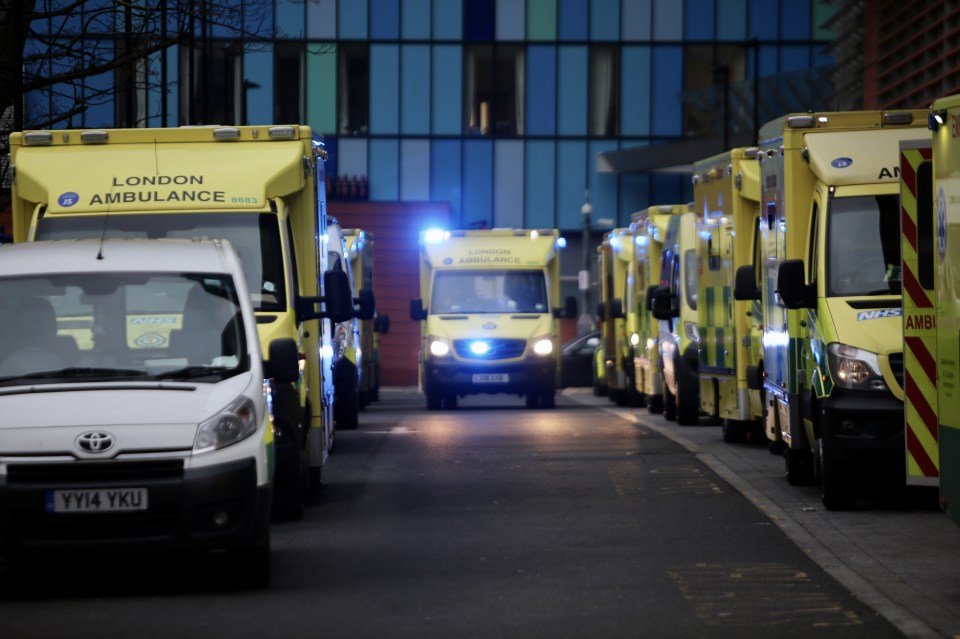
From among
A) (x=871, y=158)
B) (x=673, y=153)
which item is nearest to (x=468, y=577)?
(x=871, y=158)

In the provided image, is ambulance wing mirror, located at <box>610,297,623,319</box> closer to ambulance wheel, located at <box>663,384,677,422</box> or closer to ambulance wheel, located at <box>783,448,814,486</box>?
ambulance wheel, located at <box>663,384,677,422</box>

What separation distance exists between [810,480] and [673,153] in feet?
123

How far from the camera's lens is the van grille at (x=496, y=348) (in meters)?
32.7

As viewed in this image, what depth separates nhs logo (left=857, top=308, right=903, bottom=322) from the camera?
14281 millimetres

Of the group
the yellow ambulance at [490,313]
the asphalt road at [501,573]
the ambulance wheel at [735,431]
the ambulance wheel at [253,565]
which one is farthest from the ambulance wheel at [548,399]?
the ambulance wheel at [253,565]

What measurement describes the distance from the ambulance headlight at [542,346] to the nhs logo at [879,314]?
18.6 metres

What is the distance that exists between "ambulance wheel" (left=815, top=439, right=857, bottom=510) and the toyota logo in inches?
238

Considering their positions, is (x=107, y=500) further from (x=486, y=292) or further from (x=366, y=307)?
(x=486, y=292)

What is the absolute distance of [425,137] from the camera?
2288 inches

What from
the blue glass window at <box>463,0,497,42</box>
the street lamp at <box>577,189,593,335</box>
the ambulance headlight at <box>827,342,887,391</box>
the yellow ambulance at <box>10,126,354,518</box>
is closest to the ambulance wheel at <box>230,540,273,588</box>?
the yellow ambulance at <box>10,126,354,518</box>

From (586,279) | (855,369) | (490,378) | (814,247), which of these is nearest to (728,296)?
(814,247)

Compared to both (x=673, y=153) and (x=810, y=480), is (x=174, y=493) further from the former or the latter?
(x=673, y=153)

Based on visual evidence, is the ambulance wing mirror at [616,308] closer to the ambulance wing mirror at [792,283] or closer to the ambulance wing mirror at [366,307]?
the ambulance wing mirror at [366,307]

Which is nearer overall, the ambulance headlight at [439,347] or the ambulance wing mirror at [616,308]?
the ambulance wing mirror at [616,308]
